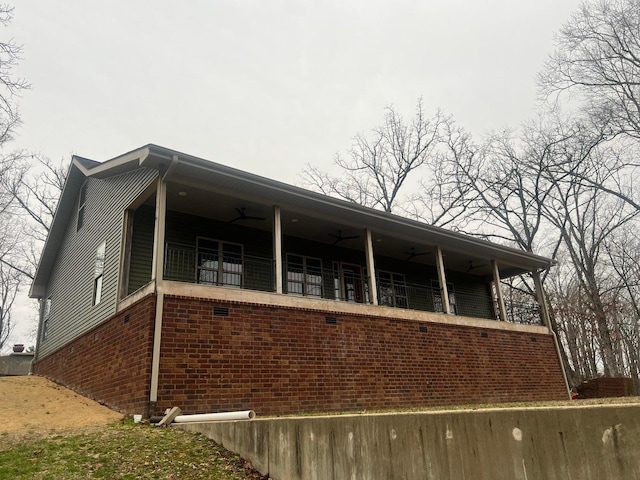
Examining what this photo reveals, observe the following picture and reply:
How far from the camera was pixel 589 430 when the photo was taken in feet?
7.29

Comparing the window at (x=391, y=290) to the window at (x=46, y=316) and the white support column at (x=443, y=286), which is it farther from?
the window at (x=46, y=316)

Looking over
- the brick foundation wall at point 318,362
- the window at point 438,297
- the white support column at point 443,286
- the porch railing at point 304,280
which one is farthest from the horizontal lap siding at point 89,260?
the window at point 438,297

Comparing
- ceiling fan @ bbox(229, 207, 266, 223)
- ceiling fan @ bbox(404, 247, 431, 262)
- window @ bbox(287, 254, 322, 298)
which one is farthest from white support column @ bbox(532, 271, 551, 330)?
ceiling fan @ bbox(229, 207, 266, 223)

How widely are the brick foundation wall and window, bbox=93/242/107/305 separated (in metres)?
4.28

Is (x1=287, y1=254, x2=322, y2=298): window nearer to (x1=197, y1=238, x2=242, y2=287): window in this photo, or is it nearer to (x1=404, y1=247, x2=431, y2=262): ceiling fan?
(x1=197, y1=238, x2=242, y2=287): window

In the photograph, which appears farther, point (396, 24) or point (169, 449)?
point (396, 24)

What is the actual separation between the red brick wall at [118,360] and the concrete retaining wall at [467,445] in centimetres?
414

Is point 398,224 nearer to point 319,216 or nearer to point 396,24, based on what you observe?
point 319,216

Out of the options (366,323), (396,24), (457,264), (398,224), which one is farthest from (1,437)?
(396,24)

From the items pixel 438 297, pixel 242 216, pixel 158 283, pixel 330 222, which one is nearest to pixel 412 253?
pixel 438 297

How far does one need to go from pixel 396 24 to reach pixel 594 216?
15861 mm

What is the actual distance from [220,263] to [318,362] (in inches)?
151

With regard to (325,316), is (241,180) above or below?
above

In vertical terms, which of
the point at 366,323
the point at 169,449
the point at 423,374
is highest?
the point at 366,323
